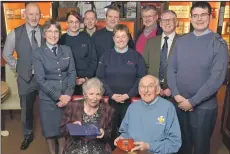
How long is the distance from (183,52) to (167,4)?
3363 millimetres

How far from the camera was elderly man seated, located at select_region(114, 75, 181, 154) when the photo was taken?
223 centimetres

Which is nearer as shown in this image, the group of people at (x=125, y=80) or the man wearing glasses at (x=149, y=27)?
the group of people at (x=125, y=80)

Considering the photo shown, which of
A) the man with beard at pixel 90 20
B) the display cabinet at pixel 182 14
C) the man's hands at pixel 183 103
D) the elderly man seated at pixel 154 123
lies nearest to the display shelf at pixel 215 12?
the display cabinet at pixel 182 14

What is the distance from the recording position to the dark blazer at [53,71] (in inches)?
110

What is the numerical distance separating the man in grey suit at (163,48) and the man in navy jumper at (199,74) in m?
0.27

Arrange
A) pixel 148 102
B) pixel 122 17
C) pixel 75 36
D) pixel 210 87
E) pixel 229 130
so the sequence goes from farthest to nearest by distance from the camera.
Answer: pixel 122 17, pixel 229 130, pixel 75 36, pixel 210 87, pixel 148 102

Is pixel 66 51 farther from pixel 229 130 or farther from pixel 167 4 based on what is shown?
pixel 167 4

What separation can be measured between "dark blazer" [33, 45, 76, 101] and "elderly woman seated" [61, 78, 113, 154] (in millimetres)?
498

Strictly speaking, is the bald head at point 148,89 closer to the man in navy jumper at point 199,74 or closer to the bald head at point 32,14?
the man in navy jumper at point 199,74

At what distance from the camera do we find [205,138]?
2.64 meters

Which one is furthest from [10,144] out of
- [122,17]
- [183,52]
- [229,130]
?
[122,17]

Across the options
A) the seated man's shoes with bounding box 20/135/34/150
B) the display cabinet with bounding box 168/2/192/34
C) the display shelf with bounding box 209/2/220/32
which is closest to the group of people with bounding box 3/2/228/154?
the seated man's shoes with bounding box 20/135/34/150

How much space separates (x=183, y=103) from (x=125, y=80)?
55cm

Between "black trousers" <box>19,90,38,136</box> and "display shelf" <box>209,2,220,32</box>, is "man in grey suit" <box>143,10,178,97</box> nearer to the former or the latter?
"black trousers" <box>19,90,38,136</box>
